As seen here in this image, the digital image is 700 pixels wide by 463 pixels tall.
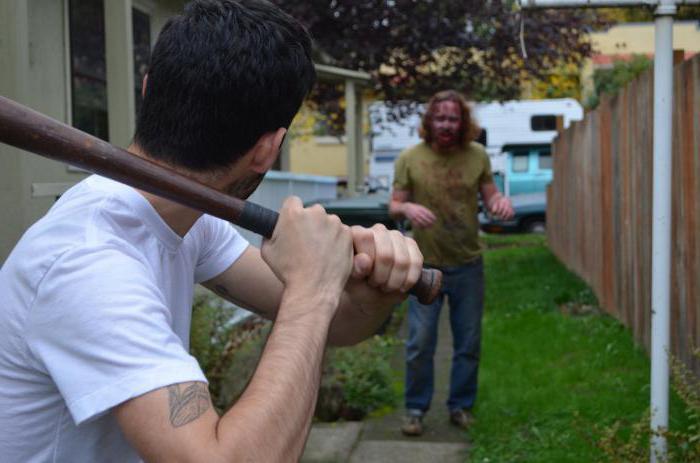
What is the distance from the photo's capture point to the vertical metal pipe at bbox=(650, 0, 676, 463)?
12.6 ft

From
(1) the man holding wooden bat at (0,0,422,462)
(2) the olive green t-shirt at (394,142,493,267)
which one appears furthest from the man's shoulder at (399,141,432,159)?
(1) the man holding wooden bat at (0,0,422,462)

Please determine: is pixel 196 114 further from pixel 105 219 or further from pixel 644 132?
pixel 644 132

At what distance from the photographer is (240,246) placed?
2447 millimetres

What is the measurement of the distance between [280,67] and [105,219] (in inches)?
18.4

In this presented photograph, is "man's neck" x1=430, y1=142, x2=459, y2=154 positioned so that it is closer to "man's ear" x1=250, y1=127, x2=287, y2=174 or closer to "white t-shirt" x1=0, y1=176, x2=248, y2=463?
"man's ear" x1=250, y1=127, x2=287, y2=174

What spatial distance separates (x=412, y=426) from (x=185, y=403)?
3.70 meters

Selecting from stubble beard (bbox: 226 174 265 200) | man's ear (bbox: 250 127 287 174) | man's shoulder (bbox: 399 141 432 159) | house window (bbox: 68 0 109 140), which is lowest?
stubble beard (bbox: 226 174 265 200)

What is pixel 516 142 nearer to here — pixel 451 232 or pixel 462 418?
pixel 451 232

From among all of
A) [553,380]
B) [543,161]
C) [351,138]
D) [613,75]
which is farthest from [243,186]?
[613,75]

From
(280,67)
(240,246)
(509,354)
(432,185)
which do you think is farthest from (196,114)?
(509,354)

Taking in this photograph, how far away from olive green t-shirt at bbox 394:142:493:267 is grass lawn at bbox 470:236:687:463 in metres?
0.93

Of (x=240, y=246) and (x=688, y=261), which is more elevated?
(x=240, y=246)

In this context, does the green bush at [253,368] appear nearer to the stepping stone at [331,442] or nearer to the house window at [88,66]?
the stepping stone at [331,442]

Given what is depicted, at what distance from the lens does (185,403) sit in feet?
5.01
